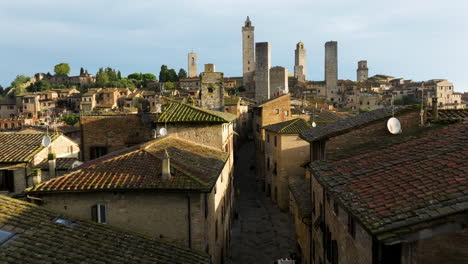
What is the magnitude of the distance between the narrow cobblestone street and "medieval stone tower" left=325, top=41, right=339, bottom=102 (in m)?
66.2

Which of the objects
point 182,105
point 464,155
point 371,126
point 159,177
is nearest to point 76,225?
point 159,177

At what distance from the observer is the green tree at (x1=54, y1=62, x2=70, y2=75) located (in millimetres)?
152500

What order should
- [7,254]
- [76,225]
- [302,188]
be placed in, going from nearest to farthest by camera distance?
[7,254] < [76,225] < [302,188]

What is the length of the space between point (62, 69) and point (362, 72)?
409ft

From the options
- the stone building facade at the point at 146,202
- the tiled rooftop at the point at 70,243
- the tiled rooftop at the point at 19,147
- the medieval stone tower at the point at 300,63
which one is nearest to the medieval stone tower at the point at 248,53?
the medieval stone tower at the point at 300,63

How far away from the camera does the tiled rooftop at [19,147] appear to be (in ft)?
59.7

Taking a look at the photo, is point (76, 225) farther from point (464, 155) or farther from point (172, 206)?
point (464, 155)

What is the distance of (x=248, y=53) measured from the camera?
4031 inches

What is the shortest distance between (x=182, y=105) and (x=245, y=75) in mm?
85417

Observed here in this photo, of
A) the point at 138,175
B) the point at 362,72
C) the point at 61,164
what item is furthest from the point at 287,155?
the point at 362,72

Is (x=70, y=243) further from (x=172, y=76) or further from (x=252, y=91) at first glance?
(x=172, y=76)

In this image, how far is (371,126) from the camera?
13516mm

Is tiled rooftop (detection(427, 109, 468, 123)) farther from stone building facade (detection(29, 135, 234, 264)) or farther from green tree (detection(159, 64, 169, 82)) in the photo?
green tree (detection(159, 64, 169, 82))

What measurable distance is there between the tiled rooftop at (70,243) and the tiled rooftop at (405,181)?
4.54 m
